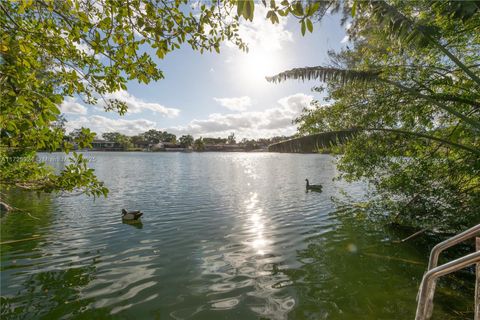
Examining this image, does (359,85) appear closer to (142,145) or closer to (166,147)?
(166,147)

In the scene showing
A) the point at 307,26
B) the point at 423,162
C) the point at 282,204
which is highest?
the point at 307,26

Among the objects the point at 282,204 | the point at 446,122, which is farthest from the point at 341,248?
the point at 282,204

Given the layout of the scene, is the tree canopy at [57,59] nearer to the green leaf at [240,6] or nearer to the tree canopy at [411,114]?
the green leaf at [240,6]

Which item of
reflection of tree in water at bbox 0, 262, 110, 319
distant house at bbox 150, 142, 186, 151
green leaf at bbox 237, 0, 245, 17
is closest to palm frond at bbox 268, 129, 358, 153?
green leaf at bbox 237, 0, 245, 17

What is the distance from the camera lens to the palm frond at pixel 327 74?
7.37m

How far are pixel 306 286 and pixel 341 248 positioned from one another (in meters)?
3.44

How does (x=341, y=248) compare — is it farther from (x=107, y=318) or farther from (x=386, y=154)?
(x=107, y=318)

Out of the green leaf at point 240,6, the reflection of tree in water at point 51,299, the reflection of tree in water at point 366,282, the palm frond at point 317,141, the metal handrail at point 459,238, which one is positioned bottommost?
the reflection of tree in water at point 366,282

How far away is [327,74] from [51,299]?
381 inches

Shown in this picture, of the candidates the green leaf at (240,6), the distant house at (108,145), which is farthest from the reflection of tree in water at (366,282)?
the distant house at (108,145)

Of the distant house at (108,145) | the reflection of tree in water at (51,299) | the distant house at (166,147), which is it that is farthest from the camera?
the distant house at (166,147)

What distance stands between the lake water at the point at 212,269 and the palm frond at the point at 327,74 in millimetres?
5927

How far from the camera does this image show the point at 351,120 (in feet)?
33.5

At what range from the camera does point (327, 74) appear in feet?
25.1
